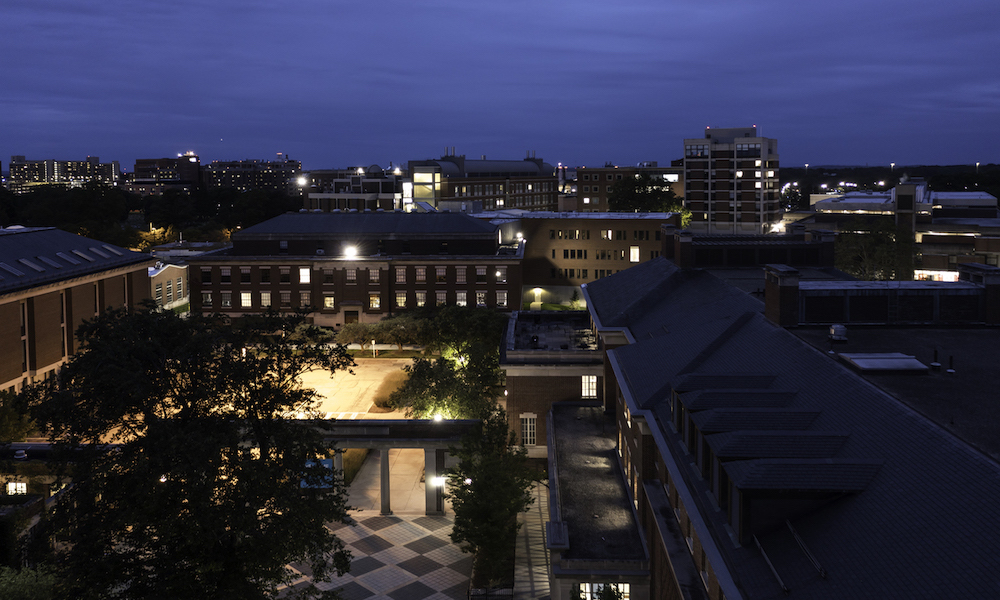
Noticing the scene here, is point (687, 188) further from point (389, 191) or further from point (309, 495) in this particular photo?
point (309, 495)

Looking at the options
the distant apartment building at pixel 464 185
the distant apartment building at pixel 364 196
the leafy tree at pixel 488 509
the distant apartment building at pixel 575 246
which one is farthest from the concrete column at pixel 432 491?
the distant apartment building at pixel 364 196

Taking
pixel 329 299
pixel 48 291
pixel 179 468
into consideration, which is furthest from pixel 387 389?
pixel 179 468

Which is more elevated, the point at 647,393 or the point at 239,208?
the point at 239,208

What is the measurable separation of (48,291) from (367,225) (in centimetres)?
3790

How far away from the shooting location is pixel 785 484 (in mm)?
18484

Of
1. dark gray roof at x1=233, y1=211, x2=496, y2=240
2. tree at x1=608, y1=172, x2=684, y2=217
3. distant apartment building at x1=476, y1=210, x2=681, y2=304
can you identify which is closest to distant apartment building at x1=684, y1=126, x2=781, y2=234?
tree at x1=608, y1=172, x2=684, y2=217

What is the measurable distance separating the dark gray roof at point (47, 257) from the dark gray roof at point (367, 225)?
1776 centimetres

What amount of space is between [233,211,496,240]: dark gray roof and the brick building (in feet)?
58.9

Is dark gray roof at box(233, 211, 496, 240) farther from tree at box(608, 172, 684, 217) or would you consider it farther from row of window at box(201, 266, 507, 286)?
tree at box(608, 172, 684, 217)

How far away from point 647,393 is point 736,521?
12.0 metres

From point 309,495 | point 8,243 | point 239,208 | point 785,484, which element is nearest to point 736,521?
point 785,484

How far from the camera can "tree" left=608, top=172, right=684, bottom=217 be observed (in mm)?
158500

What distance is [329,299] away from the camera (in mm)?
90938

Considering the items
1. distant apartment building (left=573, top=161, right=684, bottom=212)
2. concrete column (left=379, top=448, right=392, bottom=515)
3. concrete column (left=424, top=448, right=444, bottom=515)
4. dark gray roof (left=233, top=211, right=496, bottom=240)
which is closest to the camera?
concrete column (left=379, top=448, right=392, bottom=515)
